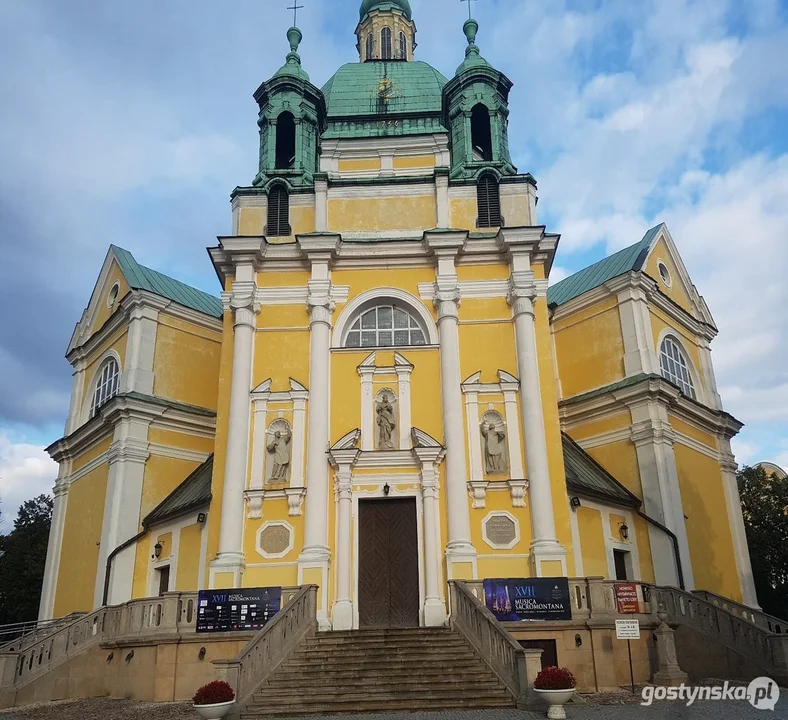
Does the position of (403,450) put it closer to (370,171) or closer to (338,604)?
(338,604)

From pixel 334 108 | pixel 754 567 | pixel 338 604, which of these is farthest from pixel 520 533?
pixel 754 567

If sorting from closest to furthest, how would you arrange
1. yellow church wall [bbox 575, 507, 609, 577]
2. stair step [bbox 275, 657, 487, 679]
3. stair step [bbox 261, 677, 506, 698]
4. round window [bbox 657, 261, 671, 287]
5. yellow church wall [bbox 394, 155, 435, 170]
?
stair step [bbox 261, 677, 506, 698] < stair step [bbox 275, 657, 487, 679] < yellow church wall [bbox 575, 507, 609, 577] < yellow church wall [bbox 394, 155, 435, 170] < round window [bbox 657, 261, 671, 287]

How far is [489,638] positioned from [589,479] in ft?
31.0

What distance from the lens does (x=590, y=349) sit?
27.0m

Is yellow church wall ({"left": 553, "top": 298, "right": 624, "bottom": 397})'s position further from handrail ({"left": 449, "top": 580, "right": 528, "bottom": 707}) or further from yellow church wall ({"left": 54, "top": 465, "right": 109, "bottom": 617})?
yellow church wall ({"left": 54, "top": 465, "right": 109, "bottom": 617})

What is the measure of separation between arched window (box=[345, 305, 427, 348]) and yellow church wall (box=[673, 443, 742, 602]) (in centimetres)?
976

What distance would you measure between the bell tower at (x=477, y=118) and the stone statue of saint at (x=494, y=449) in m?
7.92

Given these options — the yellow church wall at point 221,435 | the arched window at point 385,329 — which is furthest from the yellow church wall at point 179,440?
the arched window at point 385,329

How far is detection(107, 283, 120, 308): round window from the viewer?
92.7 feet

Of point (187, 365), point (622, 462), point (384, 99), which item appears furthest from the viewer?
point (187, 365)

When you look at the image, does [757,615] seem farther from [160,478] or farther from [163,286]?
[163,286]

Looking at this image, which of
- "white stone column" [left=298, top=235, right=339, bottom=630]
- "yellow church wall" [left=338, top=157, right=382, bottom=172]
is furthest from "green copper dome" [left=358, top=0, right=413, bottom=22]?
"white stone column" [left=298, top=235, right=339, bottom=630]

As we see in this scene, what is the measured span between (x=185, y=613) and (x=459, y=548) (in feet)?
20.9

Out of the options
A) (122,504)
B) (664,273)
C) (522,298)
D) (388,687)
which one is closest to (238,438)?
(122,504)
